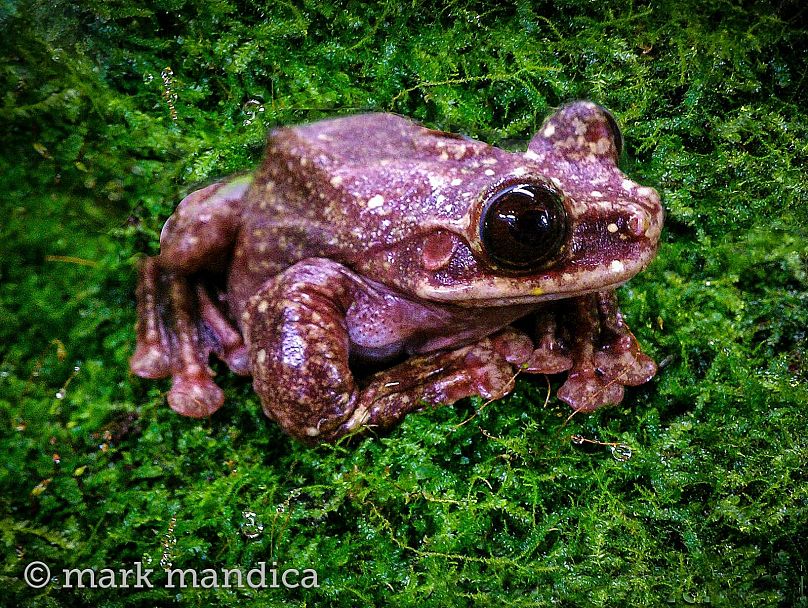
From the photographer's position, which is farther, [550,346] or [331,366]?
[550,346]

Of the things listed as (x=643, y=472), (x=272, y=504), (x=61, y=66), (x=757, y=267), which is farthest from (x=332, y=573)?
(x=61, y=66)

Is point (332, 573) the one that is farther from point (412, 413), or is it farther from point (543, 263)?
point (543, 263)

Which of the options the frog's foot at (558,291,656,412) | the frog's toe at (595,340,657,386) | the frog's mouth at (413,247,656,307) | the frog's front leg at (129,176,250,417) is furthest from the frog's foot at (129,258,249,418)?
the frog's toe at (595,340,657,386)

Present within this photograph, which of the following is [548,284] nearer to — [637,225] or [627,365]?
[637,225]

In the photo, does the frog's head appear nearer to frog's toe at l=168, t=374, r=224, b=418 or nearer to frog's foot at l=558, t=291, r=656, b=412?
frog's foot at l=558, t=291, r=656, b=412

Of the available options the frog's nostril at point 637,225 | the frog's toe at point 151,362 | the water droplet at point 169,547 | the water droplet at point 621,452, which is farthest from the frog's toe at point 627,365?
the frog's toe at point 151,362
